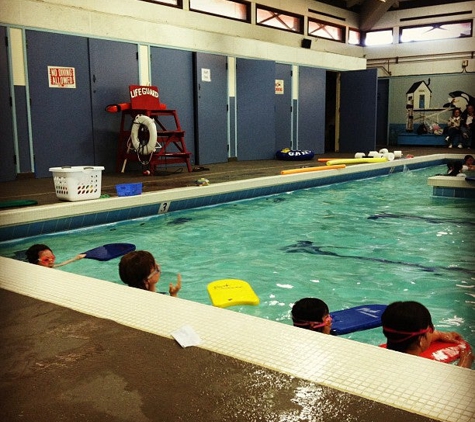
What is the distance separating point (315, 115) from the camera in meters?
13.8

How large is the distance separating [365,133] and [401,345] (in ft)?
40.3

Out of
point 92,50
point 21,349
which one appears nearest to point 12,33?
point 92,50

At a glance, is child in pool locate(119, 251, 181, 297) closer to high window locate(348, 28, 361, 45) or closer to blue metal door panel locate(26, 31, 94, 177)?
blue metal door panel locate(26, 31, 94, 177)

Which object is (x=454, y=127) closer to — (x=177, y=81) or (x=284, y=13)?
(x=284, y=13)

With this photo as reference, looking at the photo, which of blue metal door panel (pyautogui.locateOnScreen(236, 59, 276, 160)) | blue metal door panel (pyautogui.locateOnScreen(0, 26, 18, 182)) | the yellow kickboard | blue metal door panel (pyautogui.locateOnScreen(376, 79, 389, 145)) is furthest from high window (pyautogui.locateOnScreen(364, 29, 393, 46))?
the yellow kickboard

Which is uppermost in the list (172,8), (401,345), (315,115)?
(172,8)

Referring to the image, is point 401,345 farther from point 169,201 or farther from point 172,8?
point 172,8

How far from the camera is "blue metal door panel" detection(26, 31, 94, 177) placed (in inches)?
310

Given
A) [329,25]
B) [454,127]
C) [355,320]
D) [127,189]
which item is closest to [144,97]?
[127,189]

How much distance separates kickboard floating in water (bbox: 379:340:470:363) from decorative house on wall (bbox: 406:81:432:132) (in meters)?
16.5

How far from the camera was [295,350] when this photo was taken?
186 cm

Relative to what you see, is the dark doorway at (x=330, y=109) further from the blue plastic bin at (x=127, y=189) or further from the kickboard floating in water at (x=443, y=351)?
the kickboard floating in water at (x=443, y=351)

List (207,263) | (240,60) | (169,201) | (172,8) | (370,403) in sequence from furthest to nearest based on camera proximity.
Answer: (240,60) → (172,8) → (169,201) → (207,263) → (370,403)

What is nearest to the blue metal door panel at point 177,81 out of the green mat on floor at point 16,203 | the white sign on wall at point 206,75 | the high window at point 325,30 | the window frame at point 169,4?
the white sign on wall at point 206,75
